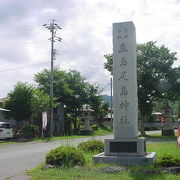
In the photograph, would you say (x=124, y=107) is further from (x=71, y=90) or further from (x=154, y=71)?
(x=71, y=90)

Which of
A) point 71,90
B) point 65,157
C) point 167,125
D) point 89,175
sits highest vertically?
point 71,90

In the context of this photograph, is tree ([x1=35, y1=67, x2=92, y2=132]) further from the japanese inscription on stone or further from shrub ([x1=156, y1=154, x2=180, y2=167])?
shrub ([x1=156, y1=154, x2=180, y2=167])

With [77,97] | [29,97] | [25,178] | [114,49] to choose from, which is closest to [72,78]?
[77,97]

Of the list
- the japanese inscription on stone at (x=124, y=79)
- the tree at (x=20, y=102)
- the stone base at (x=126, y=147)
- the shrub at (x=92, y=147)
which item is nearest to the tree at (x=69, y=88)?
the tree at (x=20, y=102)

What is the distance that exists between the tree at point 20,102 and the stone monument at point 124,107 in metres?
21.7

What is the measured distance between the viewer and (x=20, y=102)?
110 feet

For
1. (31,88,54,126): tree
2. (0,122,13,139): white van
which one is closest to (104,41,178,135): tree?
(31,88,54,126): tree

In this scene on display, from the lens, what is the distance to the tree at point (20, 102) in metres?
33.5

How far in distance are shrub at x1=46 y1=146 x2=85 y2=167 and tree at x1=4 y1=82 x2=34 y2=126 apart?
22.6 meters

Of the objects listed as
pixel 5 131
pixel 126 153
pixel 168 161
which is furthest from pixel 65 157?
pixel 5 131

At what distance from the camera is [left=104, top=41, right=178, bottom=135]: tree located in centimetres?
3616

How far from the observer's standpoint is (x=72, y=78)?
48219 mm

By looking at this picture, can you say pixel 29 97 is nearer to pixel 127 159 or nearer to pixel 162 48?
pixel 162 48

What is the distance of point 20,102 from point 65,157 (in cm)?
2316
